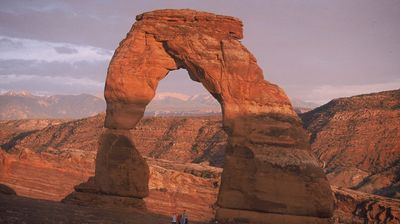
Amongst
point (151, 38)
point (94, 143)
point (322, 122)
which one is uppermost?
point (151, 38)

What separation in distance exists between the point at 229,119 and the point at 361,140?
4290cm

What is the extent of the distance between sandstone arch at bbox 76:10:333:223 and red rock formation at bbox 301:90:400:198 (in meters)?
31.3

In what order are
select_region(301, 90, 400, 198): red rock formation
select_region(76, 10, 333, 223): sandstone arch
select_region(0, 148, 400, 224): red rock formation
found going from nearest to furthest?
select_region(76, 10, 333, 223): sandstone arch < select_region(0, 148, 400, 224): red rock formation < select_region(301, 90, 400, 198): red rock formation

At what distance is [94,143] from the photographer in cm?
6606

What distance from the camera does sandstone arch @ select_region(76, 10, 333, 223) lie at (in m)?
18.8

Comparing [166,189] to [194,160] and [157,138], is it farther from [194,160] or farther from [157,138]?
[157,138]

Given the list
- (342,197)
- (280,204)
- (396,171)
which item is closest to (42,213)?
(280,204)

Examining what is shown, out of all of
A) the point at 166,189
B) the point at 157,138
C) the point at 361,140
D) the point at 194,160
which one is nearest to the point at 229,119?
the point at 166,189

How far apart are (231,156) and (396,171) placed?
35.7 metres

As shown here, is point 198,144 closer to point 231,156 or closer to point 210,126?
point 210,126

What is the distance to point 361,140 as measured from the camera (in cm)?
5925

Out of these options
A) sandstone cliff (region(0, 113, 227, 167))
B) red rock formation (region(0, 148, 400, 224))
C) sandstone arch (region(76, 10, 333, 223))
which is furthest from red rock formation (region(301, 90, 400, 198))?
sandstone arch (region(76, 10, 333, 223))

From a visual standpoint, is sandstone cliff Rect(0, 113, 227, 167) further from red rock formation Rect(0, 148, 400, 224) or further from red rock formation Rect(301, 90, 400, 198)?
red rock formation Rect(0, 148, 400, 224)

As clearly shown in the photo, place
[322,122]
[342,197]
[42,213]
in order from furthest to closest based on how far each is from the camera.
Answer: [322,122] < [342,197] < [42,213]
